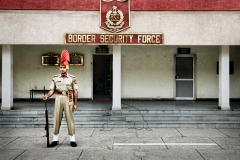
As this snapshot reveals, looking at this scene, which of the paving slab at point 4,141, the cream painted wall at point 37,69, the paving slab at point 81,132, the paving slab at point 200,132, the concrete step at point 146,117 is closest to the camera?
the paving slab at point 4,141

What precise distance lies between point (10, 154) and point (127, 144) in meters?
3.10

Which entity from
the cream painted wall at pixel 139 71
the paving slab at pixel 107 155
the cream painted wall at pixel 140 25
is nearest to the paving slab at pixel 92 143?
the paving slab at pixel 107 155

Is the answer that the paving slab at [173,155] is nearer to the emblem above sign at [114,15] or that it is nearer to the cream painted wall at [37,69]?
the emblem above sign at [114,15]

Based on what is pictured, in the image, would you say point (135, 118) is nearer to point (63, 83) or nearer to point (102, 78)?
point (63, 83)

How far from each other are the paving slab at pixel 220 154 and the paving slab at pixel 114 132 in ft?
8.67

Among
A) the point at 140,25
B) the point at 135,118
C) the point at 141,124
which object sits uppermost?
the point at 140,25

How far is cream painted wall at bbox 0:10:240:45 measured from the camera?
1073 centimetres

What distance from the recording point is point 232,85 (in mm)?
14047

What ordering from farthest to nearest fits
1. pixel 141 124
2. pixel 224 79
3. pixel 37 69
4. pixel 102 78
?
pixel 102 78 < pixel 37 69 < pixel 224 79 < pixel 141 124

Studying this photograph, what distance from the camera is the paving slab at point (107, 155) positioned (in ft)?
20.4

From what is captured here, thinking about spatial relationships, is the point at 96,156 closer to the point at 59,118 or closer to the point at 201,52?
the point at 59,118

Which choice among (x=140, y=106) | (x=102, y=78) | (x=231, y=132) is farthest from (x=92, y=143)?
(x=102, y=78)

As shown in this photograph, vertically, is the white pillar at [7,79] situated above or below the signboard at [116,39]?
below

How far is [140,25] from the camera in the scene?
35.5ft
